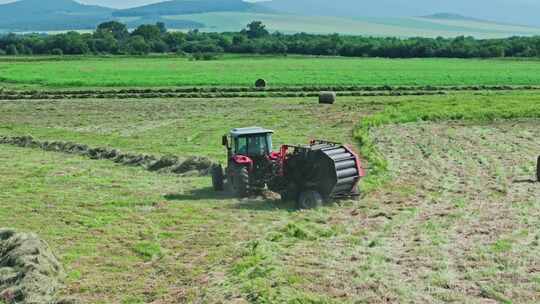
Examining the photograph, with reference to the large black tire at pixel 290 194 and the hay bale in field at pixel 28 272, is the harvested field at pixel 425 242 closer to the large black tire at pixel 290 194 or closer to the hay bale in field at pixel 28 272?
the large black tire at pixel 290 194

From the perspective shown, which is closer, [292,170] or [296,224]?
[296,224]

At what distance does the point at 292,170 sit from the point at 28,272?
940 cm

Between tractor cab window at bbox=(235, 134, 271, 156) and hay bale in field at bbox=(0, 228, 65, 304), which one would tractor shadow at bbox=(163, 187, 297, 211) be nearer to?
tractor cab window at bbox=(235, 134, 271, 156)

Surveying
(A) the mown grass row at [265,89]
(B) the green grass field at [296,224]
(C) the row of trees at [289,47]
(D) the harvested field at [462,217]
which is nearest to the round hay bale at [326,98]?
(A) the mown grass row at [265,89]

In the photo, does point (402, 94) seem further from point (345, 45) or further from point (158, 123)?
point (345, 45)

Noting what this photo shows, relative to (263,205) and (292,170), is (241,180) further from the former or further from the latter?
(292,170)

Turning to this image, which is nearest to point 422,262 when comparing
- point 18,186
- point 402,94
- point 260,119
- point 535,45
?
point 18,186

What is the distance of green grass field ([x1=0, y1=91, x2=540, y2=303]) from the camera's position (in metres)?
15.3

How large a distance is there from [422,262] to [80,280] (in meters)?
6.57

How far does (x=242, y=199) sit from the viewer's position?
24156 mm

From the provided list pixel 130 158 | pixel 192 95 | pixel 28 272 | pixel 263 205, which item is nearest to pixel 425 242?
pixel 263 205

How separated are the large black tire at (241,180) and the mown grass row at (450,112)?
37.9 feet

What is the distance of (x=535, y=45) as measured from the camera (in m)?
117

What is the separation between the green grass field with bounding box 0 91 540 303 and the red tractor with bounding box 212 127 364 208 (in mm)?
453
